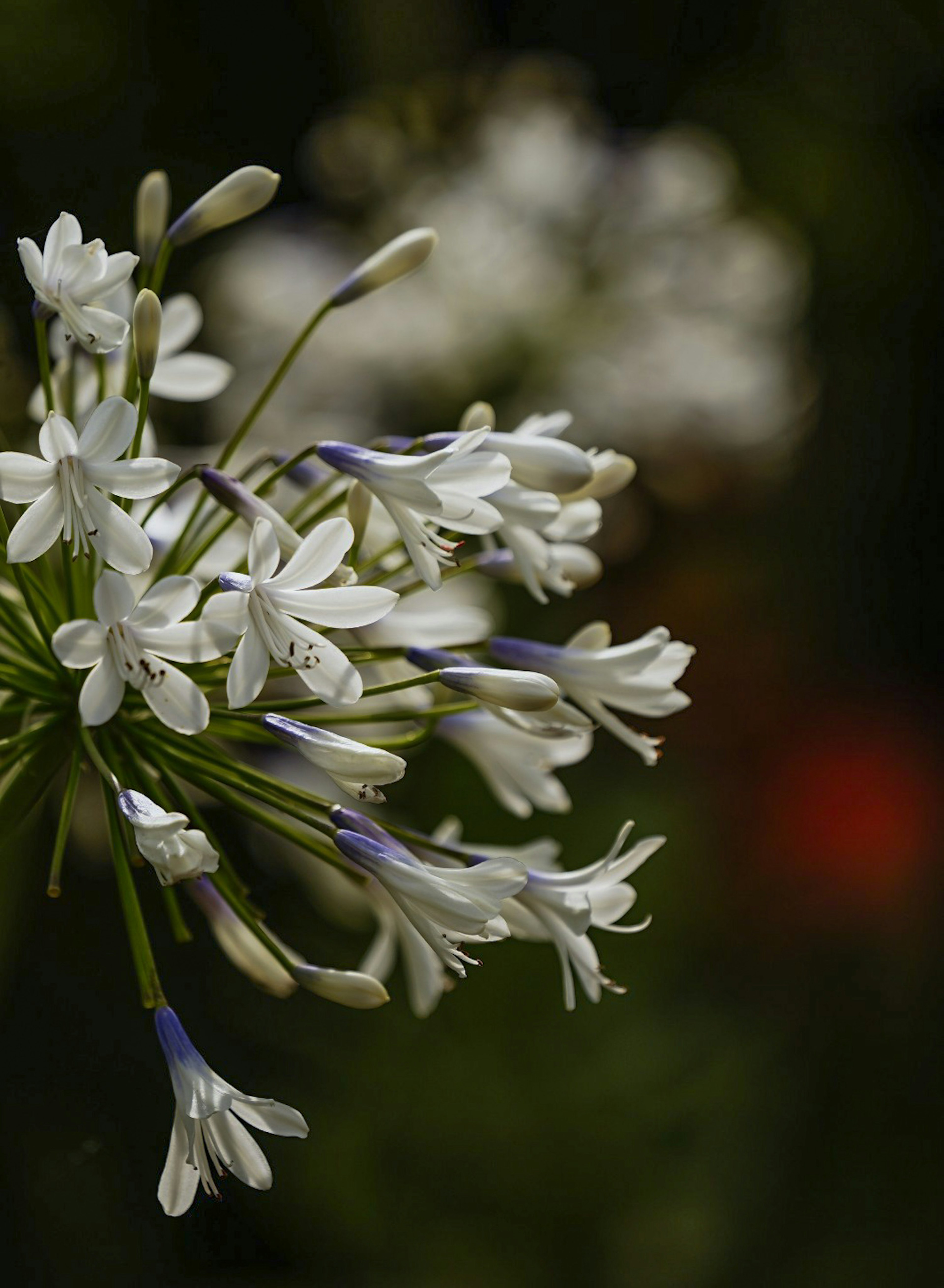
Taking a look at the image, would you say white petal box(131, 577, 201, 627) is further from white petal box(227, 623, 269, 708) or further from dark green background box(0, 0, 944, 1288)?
dark green background box(0, 0, 944, 1288)

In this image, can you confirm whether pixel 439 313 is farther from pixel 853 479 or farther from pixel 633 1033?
pixel 853 479

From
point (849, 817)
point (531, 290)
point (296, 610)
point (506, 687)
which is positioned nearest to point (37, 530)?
point (296, 610)

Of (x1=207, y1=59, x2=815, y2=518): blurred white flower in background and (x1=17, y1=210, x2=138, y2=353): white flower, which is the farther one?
(x1=207, y1=59, x2=815, y2=518): blurred white flower in background

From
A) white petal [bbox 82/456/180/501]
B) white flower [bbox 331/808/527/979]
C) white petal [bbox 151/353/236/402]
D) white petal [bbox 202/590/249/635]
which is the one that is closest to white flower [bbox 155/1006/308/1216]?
white flower [bbox 331/808/527/979]

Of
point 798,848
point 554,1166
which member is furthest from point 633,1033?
point 798,848

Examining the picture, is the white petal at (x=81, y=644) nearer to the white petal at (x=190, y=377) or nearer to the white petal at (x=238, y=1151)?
the white petal at (x=238, y=1151)
